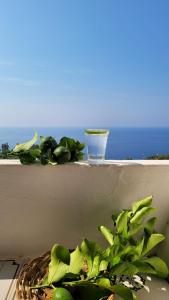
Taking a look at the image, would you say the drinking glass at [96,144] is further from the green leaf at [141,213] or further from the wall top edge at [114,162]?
the green leaf at [141,213]

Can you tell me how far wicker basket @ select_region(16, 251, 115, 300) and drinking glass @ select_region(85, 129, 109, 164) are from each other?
0.39 meters

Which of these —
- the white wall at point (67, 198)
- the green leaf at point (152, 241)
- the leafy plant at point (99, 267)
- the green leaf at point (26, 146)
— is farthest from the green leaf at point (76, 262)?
the green leaf at point (26, 146)

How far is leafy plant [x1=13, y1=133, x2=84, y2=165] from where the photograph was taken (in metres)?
1.27

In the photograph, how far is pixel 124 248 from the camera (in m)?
1.07

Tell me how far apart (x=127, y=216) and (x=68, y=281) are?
0.31m

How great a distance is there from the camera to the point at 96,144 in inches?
51.6

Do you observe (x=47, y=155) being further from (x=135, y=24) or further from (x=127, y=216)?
(x=135, y=24)

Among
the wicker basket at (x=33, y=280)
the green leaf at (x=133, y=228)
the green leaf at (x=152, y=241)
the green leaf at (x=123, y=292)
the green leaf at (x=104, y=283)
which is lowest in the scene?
the wicker basket at (x=33, y=280)

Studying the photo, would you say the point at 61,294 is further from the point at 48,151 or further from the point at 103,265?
the point at 48,151

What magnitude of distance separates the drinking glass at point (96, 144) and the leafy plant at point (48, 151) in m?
0.04

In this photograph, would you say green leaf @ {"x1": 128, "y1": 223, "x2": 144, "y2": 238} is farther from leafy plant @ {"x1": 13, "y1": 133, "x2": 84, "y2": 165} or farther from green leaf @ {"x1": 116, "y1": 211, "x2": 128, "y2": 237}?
leafy plant @ {"x1": 13, "y1": 133, "x2": 84, "y2": 165}

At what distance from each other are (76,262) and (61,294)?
0.11 meters

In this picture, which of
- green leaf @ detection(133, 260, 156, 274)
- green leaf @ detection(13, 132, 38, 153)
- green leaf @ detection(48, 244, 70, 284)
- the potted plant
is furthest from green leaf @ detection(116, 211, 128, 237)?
green leaf @ detection(13, 132, 38, 153)

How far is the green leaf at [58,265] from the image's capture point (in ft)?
3.29
